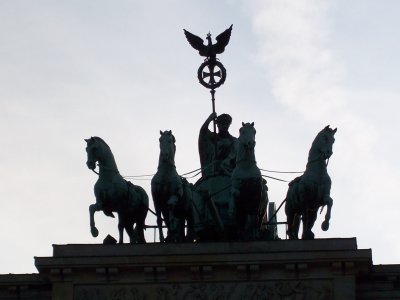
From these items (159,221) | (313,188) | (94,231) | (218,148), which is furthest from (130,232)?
(218,148)

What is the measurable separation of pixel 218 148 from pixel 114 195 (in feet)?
17.5

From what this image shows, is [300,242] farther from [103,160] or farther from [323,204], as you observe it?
[103,160]

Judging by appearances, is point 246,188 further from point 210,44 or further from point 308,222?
point 210,44

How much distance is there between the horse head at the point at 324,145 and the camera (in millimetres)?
46500

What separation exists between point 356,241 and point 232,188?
10.6 ft

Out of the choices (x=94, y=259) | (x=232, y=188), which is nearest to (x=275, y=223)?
(x=232, y=188)

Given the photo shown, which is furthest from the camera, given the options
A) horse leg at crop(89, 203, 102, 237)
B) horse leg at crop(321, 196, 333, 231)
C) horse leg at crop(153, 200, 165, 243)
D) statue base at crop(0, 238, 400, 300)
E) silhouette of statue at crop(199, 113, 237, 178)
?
silhouette of statue at crop(199, 113, 237, 178)

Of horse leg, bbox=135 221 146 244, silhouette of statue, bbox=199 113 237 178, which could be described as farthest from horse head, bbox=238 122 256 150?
silhouette of statue, bbox=199 113 237 178

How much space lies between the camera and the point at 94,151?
46.8 metres

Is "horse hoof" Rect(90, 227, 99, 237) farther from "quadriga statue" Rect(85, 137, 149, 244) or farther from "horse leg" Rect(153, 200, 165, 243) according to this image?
"horse leg" Rect(153, 200, 165, 243)

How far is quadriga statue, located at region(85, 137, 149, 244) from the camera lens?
46531 mm

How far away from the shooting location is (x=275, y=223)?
47594 millimetres

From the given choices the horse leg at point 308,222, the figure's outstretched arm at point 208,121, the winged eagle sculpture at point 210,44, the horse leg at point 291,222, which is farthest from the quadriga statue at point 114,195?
the winged eagle sculpture at point 210,44

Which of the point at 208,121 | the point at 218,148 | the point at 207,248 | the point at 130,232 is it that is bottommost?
the point at 207,248
